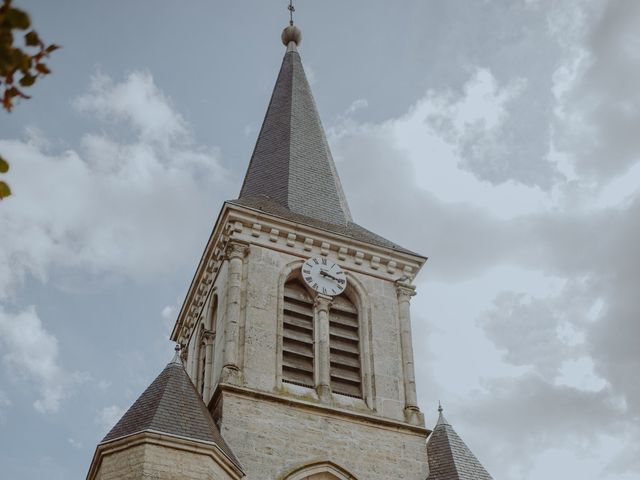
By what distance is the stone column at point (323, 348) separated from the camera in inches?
766

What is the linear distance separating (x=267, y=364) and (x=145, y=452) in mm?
4396

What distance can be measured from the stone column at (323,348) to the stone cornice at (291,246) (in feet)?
4.26

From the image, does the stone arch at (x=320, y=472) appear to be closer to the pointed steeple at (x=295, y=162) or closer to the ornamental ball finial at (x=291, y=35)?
the pointed steeple at (x=295, y=162)

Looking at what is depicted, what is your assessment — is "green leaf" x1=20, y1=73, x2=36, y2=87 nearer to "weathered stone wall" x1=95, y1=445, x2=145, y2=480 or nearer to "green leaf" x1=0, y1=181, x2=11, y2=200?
"green leaf" x1=0, y1=181, x2=11, y2=200

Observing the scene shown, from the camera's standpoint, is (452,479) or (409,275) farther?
(409,275)

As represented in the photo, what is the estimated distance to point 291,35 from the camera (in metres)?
32.8

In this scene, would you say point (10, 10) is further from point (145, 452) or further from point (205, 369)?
point (205, 369)

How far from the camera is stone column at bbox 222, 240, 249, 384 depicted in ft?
61.8

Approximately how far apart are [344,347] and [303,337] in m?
0.99

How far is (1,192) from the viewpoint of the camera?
4.10m

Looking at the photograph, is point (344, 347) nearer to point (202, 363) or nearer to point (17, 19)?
point (202, 363)

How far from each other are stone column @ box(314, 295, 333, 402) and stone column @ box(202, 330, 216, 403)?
2.26 m

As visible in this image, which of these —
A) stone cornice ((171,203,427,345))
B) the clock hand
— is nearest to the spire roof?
stone cornice ((171,203,427,345))

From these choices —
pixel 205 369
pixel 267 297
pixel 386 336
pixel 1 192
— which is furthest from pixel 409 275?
pixel 1 192
